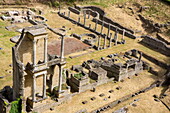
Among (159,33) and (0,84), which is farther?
(159,33)

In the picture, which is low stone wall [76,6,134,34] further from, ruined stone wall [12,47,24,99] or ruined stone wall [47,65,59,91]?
ruined stone wall [12,47,24,99]

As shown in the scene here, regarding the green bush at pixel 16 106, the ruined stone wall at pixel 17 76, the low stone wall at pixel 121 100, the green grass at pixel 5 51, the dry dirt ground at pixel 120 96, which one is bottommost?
the dry dirt ground at pixel 120 96

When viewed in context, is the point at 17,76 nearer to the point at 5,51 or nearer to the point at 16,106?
the point at 16,106

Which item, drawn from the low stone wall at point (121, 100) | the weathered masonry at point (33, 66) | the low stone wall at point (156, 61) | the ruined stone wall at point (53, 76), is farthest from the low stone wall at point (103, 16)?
the weathered masonry at point (33, 66)

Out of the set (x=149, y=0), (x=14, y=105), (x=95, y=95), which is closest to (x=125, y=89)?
(x=95, y=95)

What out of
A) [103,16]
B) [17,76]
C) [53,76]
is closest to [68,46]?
[53,76]

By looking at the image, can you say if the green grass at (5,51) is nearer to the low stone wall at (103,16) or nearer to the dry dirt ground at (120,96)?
the dry dirt ground at (120,96)

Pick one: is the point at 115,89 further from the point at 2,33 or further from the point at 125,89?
the point at 2,33

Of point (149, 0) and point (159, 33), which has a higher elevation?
point (149, 0)
